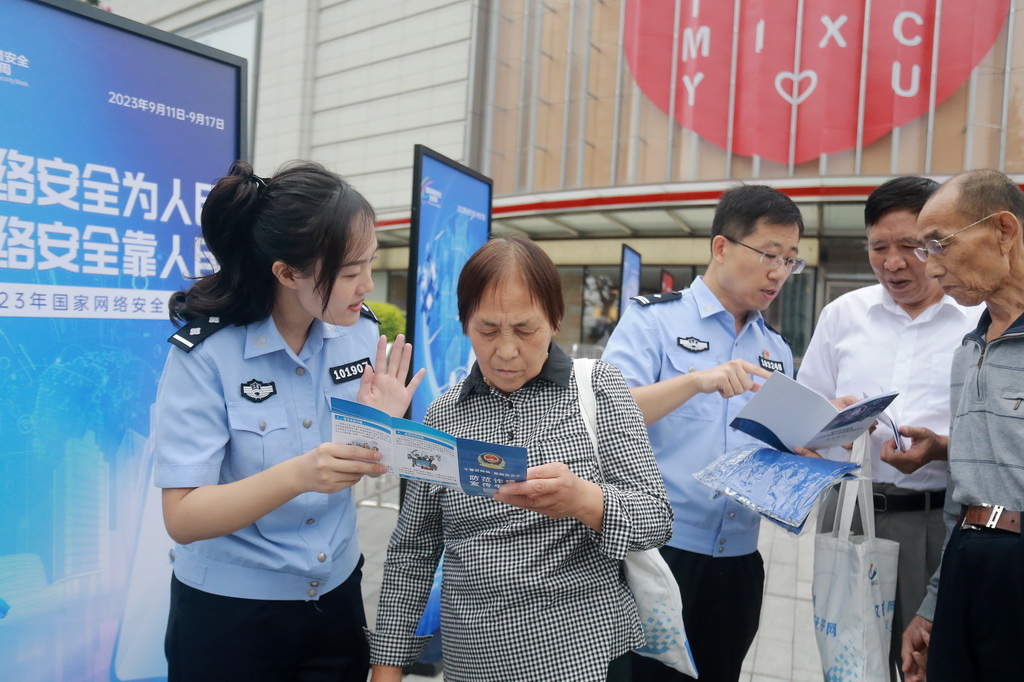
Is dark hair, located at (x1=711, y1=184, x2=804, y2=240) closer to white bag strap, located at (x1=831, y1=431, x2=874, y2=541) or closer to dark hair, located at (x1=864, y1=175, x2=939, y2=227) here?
dark hair, located at (x1=864, y1=175, x2=939, y2=227)

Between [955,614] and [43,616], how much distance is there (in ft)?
8.02

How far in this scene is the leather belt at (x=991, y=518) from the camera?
1.55 metres

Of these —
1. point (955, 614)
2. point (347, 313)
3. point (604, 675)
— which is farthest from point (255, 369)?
point (955, 614)

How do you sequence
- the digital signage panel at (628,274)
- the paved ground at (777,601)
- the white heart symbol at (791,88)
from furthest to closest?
1. the white heart symbol at (791,88)
2. the digital signage panel at (628,274)
3. the paved ground at (777,601)

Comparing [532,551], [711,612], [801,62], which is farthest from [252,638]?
[801,62]

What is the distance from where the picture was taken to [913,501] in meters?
2.10

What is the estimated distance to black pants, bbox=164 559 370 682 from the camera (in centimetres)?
149

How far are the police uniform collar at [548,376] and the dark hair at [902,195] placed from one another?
1.16 metres

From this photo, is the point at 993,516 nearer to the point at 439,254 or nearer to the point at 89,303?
the point at 439,254

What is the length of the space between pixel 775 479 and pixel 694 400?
0.39 meters

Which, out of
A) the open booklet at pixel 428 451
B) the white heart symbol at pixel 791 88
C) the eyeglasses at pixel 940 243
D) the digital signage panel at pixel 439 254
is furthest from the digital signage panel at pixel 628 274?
the open booklet at pixel 428 451

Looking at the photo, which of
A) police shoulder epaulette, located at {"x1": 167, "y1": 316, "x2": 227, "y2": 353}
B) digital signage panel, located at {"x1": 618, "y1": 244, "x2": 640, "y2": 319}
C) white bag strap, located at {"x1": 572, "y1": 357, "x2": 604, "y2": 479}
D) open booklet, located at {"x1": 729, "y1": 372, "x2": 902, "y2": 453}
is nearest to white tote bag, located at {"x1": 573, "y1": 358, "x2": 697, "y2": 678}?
white bag strap, located at {"x1": 572, "y1": 357, "x2": 604, "y2": 479}

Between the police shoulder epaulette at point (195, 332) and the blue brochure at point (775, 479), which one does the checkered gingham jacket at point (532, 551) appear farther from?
the police shoulder epaulette at point (195, 332)

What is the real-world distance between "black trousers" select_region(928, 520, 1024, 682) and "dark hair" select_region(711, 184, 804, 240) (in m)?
0.99
